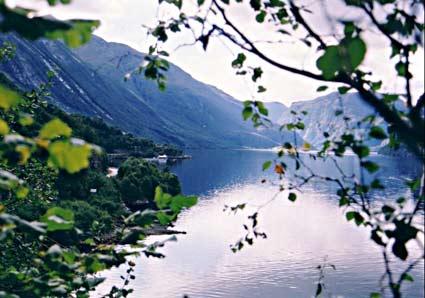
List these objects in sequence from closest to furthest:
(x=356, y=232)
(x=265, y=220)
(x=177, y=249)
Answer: (x=177, y=249) → (x=356, y=232) → (x=265, y=220)

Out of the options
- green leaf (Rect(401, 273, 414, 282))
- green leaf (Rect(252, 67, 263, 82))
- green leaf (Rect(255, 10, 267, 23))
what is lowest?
green leaf (Rect(401, 273, 414, 282))

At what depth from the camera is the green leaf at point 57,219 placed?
245cm

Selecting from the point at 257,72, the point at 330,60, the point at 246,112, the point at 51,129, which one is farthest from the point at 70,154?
the point at 257,72

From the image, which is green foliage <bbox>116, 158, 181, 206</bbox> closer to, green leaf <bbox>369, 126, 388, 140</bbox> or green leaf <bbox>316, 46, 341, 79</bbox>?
green leaf <bbox>369, 126, 388, 140</bbox>

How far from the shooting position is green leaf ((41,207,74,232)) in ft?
8.02

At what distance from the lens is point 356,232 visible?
67.4m

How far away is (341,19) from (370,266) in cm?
5266

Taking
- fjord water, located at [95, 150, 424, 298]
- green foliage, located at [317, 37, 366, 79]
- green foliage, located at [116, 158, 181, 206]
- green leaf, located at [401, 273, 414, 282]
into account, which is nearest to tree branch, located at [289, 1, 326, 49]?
green foliage, located at [317, 37, 366, 79]

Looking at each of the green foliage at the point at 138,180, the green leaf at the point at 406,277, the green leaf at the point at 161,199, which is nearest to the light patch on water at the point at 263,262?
the green foliage at the point at 138,180

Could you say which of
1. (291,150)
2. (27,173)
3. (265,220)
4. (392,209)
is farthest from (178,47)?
(265,220)

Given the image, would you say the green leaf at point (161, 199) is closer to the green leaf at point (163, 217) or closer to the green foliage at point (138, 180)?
the green leaf at point (163, 217)

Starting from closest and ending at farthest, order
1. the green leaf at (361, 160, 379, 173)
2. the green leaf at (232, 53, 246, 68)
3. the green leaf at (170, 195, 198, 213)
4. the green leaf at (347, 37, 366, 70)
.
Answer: the green leaf at (347, 37, 366, 70), the green leaf at (361, 160, 379, 173), the green leaf at (170, 195, 198, 213), the green leaf at (232, 53, 246, 68)

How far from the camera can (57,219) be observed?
244cm

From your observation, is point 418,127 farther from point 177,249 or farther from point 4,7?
point 177,249
